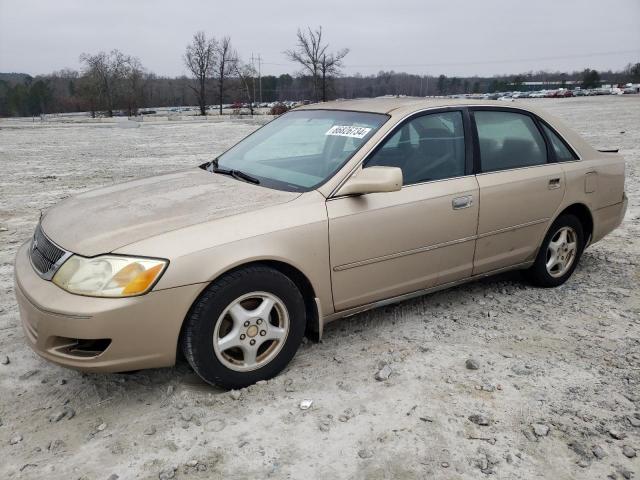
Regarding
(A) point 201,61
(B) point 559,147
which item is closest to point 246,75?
(A) point 201,61

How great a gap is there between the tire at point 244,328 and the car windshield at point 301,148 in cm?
68

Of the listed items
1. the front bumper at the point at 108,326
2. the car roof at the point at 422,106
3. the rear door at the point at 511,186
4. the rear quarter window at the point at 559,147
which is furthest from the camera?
the rear quarter window at the point at 559,147

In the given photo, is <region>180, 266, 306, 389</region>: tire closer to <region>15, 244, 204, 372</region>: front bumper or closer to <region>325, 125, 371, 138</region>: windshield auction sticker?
<region>15, 244, 204, 372</region>: front bumper

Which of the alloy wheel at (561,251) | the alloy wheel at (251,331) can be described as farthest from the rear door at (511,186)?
the alloy wheel at (251,331)

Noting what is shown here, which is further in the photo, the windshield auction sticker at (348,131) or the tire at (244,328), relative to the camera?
the windshield auction sticker at (348,131)

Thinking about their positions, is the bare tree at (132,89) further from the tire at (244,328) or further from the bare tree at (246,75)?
the tire at (244,328)

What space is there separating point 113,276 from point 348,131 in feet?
5.93

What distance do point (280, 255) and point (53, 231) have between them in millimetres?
1294

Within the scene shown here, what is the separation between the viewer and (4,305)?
4039 millimetres

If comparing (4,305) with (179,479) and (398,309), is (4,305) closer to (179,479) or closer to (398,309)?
(179,479)

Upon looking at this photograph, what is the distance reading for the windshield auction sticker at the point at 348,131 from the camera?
343 cm

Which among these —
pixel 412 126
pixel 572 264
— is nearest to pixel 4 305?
pixel 412 126

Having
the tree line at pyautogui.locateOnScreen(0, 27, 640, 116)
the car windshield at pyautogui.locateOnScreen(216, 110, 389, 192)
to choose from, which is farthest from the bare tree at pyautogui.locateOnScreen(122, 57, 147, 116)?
the car windshield at pyautogui.locateOnScreen(216, 110, 389, 192)

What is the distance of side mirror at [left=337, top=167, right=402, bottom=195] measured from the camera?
3.00m
